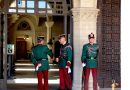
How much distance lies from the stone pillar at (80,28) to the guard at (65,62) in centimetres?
42

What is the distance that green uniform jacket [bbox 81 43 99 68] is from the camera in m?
12.3

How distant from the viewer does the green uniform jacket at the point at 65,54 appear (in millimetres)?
12570

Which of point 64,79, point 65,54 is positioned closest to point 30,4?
point 65,54

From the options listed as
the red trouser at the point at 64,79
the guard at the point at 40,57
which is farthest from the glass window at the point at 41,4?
the red trouser at the point at 64,79

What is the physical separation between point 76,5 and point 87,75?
2219 millimetres

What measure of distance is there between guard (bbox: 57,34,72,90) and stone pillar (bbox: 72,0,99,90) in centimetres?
42

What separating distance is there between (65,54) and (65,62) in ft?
0.75

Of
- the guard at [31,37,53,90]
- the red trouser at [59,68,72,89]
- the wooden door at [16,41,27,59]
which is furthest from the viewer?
the wooden door at [16,41,27,59]

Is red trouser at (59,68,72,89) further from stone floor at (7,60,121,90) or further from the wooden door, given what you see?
the wooden door

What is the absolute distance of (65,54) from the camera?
1268 centimetres

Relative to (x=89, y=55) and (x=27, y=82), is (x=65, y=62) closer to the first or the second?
(x=89, y=55)

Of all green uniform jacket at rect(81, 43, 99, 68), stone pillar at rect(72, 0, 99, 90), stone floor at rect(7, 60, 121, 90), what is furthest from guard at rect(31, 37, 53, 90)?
stone floor at rect(7, 60, 121, 90)
